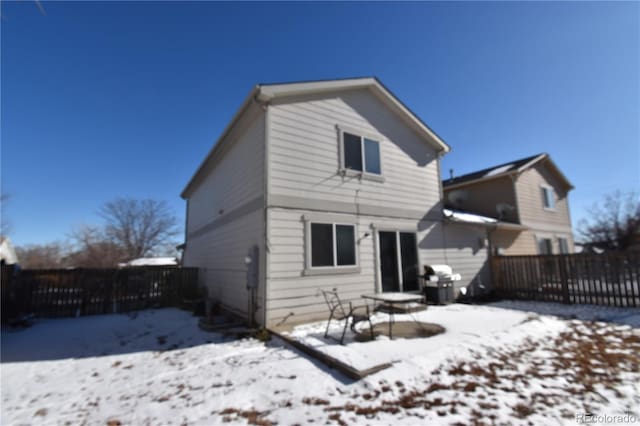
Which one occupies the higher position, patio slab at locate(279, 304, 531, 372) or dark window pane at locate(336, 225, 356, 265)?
dark window pane at locate(336, 225, 356, 265)

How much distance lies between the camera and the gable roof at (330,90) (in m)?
6.39

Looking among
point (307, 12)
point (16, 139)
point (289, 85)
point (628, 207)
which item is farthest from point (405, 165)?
point (628, 207)

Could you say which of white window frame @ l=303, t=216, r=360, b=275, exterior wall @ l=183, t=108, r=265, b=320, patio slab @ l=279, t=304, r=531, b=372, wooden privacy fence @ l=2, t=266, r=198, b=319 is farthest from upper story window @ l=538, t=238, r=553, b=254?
wooden privacy fence @ l=2, t=266, r=198, b=319

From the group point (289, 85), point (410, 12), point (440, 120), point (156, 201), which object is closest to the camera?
point (289, 85)

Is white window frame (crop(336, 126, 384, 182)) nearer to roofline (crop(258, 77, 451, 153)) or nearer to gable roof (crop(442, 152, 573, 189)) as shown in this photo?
roofline (crop(258, 77, 451, 153))

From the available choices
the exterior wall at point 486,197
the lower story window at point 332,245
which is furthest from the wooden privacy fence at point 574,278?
the lower story window at point 332,245

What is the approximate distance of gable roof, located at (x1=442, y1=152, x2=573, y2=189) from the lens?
13.5 metres

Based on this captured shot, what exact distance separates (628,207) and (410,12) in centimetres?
2574

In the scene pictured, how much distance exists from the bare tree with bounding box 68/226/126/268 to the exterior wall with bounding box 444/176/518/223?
24.2 meters

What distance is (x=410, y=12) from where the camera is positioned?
7.28 metres

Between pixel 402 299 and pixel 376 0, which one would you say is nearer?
pixel 402 299

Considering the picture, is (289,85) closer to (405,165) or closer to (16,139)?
(405,165)

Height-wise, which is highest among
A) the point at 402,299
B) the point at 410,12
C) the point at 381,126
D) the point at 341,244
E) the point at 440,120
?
the point at 410,12

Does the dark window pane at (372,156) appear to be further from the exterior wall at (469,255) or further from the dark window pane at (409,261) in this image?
the exterior wall at (469,255)
